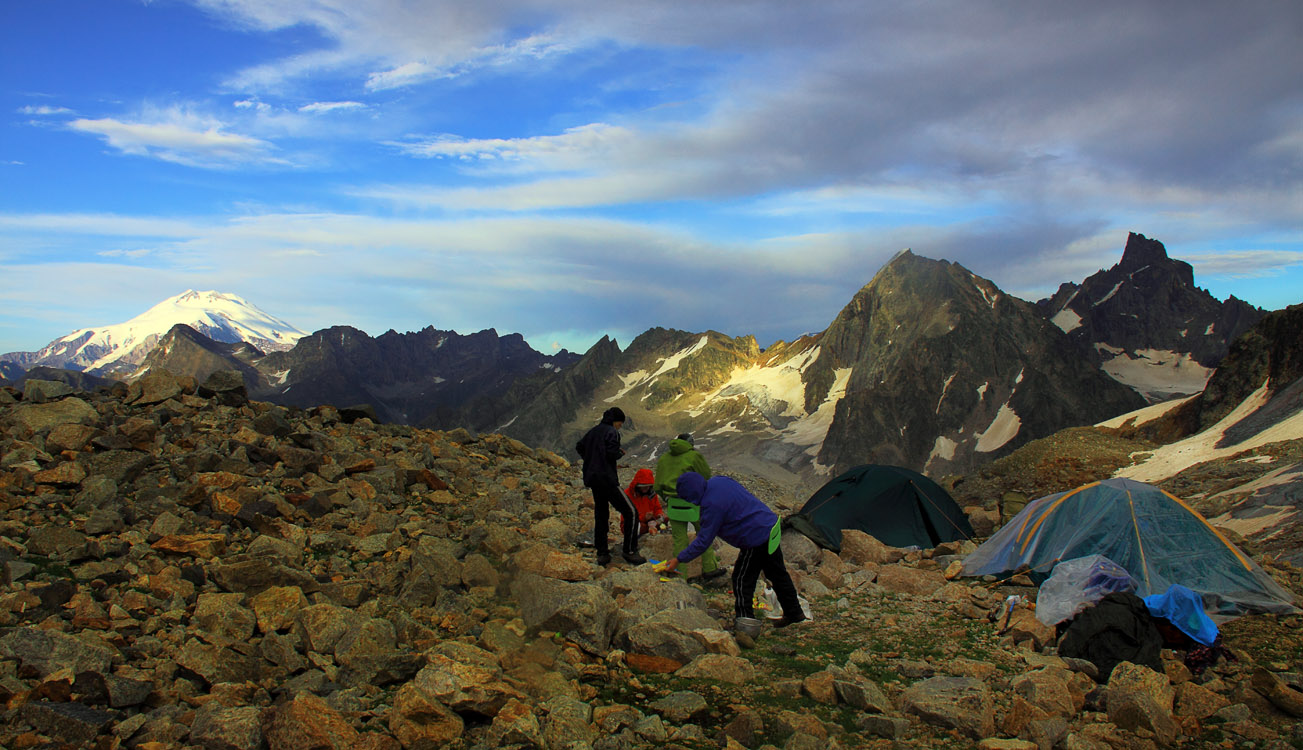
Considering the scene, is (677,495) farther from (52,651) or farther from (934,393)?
(934,393)

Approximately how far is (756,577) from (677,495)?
2.10m

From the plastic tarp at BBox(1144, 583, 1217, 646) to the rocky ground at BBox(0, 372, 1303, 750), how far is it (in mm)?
394

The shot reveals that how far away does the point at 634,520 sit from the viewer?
481 inches

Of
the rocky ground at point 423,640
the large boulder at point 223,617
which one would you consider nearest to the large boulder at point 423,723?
the rocky ground at point 423,640

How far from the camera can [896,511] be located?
19.1 meters

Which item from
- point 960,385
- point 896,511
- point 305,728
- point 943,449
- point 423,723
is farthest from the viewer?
point 960,385

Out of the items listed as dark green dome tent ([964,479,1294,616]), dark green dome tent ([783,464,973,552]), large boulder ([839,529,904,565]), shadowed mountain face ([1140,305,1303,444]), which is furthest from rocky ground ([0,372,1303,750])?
shadowed mountain face ([1140,305,1303,444])

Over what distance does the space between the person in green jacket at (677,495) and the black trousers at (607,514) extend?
0.62 m

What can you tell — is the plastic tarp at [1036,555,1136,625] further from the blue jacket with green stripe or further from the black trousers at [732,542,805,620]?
the blue jacket with green stripe

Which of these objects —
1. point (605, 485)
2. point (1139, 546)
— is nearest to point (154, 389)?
point (605, 485)

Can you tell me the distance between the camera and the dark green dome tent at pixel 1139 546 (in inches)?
395

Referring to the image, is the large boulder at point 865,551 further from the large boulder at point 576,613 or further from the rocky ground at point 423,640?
the large boulder at point 576,613

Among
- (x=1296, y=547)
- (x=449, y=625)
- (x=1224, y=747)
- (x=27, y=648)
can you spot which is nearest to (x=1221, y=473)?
(x=1296, y=547)

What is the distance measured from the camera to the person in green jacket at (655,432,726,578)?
37.1ft
